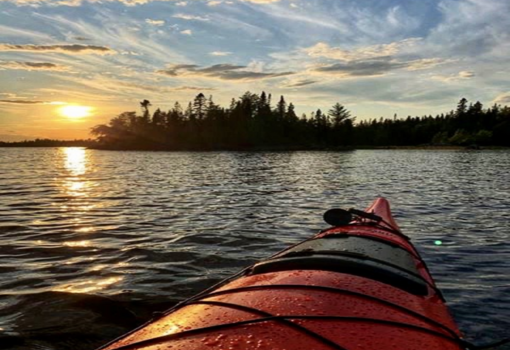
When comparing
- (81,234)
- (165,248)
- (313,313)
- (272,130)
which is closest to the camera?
(313,313)

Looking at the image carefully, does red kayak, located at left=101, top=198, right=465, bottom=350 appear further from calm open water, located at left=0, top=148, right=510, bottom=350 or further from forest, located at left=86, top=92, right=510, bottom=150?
forest, located at left=86, top=92, right=510, bottom=150

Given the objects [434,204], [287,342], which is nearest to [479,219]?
[434,204]

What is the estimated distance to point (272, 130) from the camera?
Result: 120375 millimetres

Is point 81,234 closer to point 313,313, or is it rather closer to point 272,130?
point 313,313

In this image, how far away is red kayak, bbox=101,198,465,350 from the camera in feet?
8.89

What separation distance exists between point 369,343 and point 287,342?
1.65 feet

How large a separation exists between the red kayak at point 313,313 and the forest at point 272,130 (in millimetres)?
111659

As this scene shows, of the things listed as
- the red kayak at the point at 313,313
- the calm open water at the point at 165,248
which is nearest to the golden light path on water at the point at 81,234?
the calm open water at the point at 165,248

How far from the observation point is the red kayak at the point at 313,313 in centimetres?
271

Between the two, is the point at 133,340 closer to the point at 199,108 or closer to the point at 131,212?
the point at 131,212

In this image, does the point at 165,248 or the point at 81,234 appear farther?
the point at 81,234

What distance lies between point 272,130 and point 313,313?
118104 millimetres

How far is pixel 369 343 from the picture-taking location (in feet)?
8.86

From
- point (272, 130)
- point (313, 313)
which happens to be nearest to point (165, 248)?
point (313, 313)
